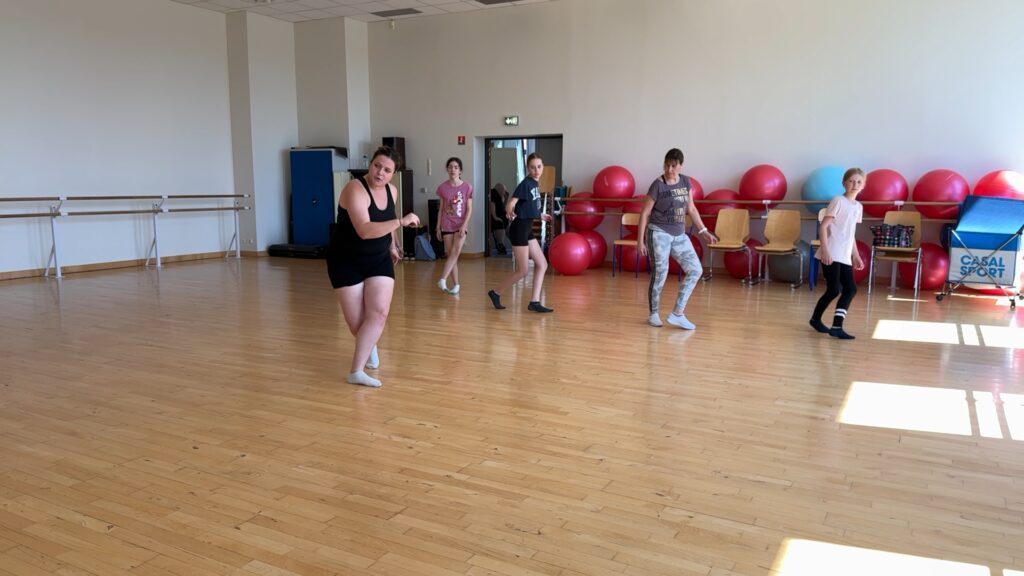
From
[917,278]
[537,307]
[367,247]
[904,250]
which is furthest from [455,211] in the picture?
[917,278]

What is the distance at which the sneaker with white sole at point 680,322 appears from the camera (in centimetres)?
632

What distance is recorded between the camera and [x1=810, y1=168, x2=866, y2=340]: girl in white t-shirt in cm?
580

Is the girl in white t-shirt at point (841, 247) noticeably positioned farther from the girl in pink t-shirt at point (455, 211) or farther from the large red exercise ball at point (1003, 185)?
the girl in pink t-shirt at point (455, 211)

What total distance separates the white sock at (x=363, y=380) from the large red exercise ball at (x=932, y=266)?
22.7ft

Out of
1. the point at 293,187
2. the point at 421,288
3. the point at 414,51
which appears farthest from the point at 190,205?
the point at 421,288

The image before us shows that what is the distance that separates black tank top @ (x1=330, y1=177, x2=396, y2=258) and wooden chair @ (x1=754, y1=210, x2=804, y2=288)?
6.11 metres

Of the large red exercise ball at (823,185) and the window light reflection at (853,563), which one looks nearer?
the window light reflection at (853,563)

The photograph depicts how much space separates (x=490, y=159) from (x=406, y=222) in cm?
871

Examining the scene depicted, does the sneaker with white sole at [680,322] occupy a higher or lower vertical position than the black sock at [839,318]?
lower

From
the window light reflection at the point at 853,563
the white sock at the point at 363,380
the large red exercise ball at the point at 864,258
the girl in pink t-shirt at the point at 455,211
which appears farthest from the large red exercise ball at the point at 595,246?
the window light reflection at the point at 853,563

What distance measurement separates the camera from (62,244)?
10195 mm

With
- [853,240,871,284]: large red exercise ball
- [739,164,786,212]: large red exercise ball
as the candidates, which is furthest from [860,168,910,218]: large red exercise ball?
[739,164,786,212]: large red exercise ball

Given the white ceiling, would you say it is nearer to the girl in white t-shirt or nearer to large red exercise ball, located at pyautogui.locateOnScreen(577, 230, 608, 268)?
large red exercise ball, located at pyautogui.locateOnScreen(577, 230, 608, 268)

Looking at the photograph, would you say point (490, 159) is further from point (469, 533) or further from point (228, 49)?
point (469, 533)
